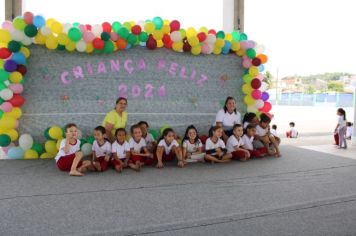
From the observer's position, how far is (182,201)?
2.82 meters

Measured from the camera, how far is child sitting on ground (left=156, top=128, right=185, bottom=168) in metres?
4.33

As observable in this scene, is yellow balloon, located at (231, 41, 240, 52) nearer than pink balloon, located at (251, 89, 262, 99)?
Yes

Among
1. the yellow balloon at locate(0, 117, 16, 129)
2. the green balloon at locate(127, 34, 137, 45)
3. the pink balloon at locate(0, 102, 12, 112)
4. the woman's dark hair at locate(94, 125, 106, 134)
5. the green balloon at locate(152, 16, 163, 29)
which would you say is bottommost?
Answer: the woman's dark hair at locate(94, 125, 106, 134)

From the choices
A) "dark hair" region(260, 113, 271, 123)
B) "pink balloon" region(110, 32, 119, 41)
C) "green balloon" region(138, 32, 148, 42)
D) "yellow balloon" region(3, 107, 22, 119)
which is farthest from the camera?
"dark hair" region(260, 113, 271, 123)

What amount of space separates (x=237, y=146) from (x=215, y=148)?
0.38 m

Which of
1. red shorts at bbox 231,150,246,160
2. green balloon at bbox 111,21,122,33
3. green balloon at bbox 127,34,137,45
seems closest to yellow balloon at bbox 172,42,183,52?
green balloon at bbox 127,34,137,45

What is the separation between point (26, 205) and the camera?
105 inches

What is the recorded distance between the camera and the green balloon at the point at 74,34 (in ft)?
14.7

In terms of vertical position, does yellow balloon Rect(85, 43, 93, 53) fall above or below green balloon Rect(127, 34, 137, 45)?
below

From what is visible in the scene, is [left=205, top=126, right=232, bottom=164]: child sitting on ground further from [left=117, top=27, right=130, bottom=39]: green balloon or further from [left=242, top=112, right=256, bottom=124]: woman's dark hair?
[left=117, top=27, right=130, bottom=39]: green balloon

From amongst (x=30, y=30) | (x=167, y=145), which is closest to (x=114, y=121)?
(x=167, y=145)

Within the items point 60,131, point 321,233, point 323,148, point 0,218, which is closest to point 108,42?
point 60,131

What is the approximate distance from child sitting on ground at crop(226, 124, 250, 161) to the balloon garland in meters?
1.36

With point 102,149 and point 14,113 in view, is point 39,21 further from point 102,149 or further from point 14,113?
point 102,149
